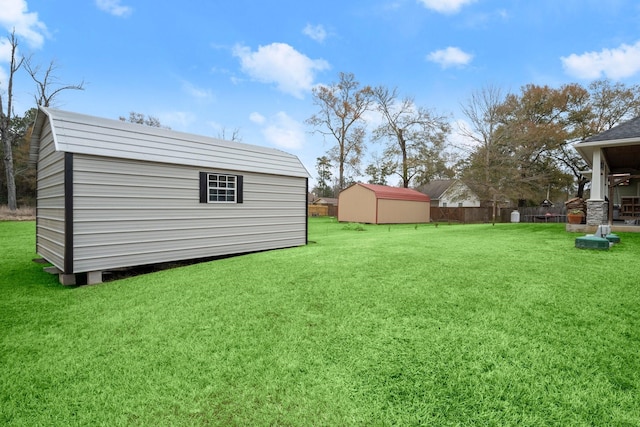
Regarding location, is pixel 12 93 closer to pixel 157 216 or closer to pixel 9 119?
pixel 9 119

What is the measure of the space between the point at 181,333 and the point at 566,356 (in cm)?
353

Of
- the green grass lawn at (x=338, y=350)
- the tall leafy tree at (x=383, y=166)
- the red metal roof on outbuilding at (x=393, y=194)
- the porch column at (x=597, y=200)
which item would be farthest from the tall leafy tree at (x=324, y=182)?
the green grass lawn at (x=338, y=350)

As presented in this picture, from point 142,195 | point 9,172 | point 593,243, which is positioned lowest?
point 593,243

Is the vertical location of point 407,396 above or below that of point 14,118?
below

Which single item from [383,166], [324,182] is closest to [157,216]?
[383,166]

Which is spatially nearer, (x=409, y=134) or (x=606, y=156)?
(x=606, y=156)

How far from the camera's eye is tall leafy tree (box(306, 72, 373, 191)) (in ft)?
97.2

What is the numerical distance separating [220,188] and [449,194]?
85.1 ft

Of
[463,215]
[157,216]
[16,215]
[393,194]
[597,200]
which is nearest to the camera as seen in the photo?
[157,216]

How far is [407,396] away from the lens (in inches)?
81.9

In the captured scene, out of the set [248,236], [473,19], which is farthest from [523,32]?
[248,236]

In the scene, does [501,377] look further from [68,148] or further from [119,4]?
[119,4]

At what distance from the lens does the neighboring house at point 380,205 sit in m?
21.8

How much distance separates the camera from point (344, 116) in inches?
1167
